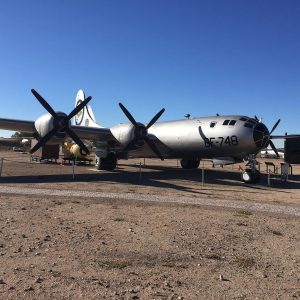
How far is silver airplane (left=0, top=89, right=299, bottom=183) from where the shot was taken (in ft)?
76.9

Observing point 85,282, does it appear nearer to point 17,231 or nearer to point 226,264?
point 226,264

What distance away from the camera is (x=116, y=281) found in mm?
6047

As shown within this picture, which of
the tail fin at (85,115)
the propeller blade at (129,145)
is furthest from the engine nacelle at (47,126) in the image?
the tail fin at (85,115)

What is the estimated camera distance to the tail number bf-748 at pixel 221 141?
23.8 m

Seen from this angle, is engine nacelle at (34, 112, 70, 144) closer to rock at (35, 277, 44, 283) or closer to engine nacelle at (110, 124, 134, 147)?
engine nacelle at (110, 124, 134, 147)

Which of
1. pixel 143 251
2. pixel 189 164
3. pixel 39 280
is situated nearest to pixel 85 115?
pixel 189 164

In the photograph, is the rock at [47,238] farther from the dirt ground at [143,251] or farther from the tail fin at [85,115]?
the tail fin at [85,115]

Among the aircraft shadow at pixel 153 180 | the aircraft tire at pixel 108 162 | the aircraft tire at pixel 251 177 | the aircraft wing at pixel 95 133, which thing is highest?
the aircraft wing at pixel 95 133

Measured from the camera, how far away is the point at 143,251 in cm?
788

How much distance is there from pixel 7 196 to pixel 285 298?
1172 cm

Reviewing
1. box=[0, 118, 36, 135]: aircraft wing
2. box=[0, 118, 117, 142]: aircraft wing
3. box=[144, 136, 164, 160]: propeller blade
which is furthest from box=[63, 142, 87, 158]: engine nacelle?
box=[144, 136, 164, 160]: propeller blade

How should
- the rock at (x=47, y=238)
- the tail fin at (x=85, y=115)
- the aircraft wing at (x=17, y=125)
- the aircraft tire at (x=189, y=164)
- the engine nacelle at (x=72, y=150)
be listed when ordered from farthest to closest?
the engine nacelle at (x=72, y=150) < the tail fin at (x=85, y=115) < the aircraft tire at (x=189, y=164) < the aircraft wing at (x=17, y=125) < the rock at (x=47, y=238)

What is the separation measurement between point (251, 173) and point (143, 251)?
17.0 m

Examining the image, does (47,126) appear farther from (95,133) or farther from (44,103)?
(95,133)
